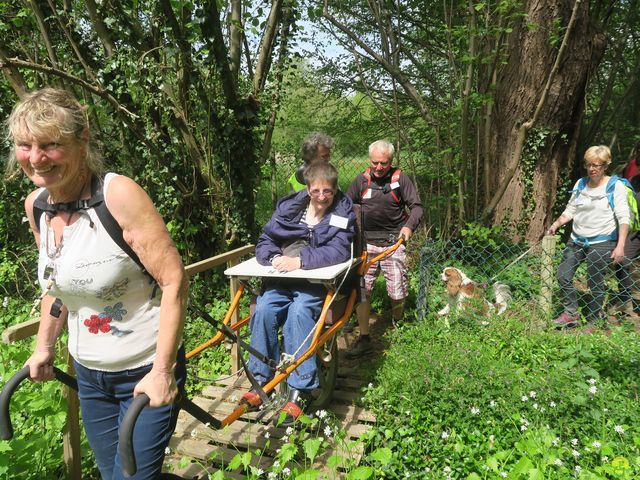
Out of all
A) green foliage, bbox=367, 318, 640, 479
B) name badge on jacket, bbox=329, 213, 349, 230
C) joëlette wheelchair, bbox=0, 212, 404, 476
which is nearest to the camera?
joëlette wheelchair, bbox=0, 212, 404, 476

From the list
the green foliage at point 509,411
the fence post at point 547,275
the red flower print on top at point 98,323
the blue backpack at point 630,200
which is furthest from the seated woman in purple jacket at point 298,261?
the blue backpack at point 630,200

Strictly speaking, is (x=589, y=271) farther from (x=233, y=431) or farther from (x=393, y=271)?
(x=233, y=431)

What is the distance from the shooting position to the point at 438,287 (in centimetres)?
482

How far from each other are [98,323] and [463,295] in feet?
12.1

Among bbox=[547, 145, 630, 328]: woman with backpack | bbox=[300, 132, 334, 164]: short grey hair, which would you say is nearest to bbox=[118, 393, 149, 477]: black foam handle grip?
bbox=[300, 132, 334, 164]: short grey hair

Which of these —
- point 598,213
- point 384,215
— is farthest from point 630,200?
point 384,215

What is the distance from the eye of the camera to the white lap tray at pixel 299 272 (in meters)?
2.71

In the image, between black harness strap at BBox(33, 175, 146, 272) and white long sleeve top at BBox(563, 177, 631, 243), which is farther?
white long sleeve top at BBox(563, 177, 631, 243)

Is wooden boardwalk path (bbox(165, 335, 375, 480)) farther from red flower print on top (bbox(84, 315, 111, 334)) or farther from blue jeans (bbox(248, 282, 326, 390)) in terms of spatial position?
red flower print on top (bbox(84, 315, 111, 334))

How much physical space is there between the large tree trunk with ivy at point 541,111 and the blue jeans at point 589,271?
204 centimetres

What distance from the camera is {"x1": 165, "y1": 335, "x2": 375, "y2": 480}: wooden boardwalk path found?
9.19ft

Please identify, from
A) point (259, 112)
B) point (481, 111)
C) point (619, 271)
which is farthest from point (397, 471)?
point (481, 111)

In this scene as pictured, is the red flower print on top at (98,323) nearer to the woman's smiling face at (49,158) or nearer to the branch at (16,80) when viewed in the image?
the woman's smiling face at (49,158)

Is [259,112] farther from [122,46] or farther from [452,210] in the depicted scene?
[452,210]
